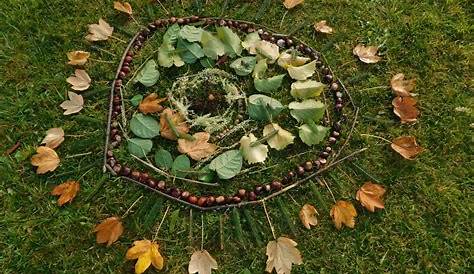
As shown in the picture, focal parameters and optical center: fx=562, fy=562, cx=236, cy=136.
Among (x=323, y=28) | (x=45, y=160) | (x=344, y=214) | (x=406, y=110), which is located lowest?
(x=344, y=214)

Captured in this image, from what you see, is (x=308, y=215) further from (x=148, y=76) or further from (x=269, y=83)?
(x=148, y=76)

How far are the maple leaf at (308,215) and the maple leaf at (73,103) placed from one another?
1328 mm

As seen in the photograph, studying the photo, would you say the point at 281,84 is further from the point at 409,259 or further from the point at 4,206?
the point at 4,206


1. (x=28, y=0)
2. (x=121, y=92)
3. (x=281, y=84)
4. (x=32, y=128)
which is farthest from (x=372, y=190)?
(x=28, y=0)

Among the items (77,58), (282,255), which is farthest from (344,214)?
(77,58)

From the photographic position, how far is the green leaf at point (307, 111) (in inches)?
117

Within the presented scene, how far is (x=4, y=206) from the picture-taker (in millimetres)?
2836

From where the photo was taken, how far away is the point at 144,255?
2.67 m

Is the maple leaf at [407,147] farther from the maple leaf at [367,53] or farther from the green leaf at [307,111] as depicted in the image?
the maple leaf at [367,53]

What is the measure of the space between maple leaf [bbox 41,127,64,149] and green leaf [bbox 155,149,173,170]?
535mm

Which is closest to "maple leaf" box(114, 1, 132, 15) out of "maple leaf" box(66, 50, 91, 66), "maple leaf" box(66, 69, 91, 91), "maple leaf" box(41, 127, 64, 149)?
"maple leaf" box(66, 50, 91, 66)

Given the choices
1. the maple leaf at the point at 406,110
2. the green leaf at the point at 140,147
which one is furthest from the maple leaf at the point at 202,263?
the maple leaf at the point at 406,110

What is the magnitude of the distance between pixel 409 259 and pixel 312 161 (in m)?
0.68

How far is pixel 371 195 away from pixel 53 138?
1.68 metres
